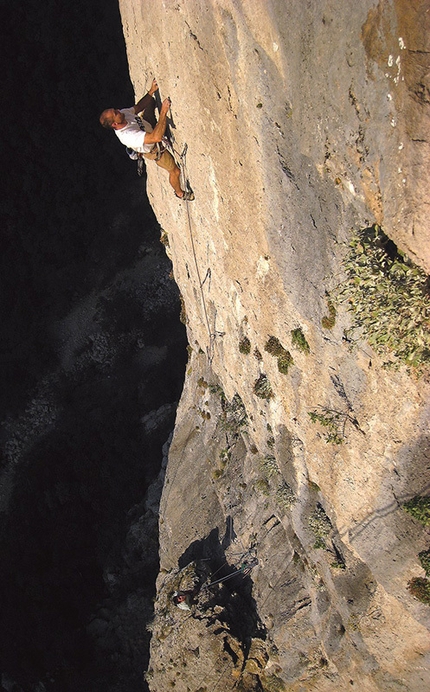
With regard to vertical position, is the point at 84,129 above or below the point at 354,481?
above

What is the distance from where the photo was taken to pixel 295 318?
1012cm

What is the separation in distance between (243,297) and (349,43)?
6376 millimetres

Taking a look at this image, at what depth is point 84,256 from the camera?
28.7m

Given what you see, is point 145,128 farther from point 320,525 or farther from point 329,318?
point 320,525

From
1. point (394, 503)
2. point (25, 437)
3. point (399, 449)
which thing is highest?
point (25, 437)

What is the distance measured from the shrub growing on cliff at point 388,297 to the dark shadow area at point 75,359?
19968 millimetres

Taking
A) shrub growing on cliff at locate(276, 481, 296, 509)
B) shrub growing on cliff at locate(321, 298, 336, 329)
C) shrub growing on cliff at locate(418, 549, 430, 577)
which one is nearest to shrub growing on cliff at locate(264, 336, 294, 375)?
shrub growing on cliff at locate(321, 298, 336, 329)

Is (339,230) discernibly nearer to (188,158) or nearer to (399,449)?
(399,449)

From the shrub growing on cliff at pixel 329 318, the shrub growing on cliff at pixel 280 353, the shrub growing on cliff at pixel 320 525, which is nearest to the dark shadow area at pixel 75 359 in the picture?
the shrub growing on cliff at pixel 320 525

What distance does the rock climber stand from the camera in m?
10.5

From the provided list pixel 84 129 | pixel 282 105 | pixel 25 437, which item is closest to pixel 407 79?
pixel 282 105

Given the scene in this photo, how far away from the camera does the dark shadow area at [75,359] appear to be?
24422 millimetres

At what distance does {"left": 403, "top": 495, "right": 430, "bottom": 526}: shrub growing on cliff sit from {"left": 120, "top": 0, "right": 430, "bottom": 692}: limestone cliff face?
18 centimetres

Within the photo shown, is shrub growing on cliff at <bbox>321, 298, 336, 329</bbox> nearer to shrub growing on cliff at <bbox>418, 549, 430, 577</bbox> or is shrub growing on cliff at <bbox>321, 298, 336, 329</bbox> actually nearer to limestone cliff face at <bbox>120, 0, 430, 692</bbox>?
limestone cliff face at <bbox>120, 0, 430, 692</bbox>
